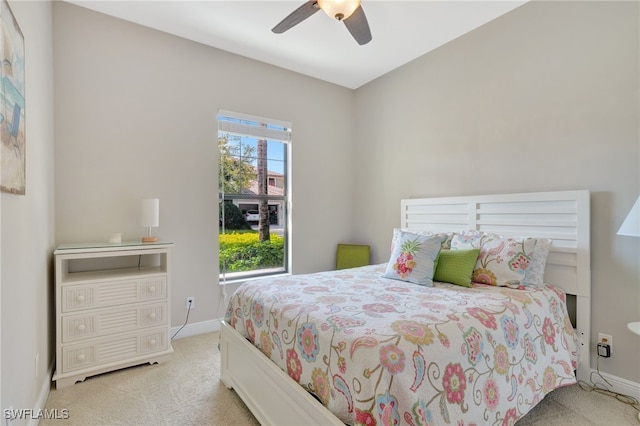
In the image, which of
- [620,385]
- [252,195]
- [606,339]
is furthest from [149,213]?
[620,385]

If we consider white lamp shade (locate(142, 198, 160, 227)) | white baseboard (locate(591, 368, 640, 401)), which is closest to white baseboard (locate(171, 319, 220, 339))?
white lamp shade (locate(142, 198, 160, 227))

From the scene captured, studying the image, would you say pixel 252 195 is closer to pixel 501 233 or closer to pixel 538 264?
pixel 501 233

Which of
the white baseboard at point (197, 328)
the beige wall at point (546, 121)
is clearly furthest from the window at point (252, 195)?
the beige wall at point (546, 121)

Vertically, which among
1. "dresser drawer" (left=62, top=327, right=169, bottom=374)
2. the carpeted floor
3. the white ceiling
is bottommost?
the carpeted floor

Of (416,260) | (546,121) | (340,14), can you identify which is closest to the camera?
(340,14)

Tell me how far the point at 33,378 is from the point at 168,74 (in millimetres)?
2576

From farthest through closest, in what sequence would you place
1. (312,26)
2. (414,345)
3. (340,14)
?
(312,26) → (340,14) → (414,345)

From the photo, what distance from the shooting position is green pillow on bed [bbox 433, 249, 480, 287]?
2.17 metres

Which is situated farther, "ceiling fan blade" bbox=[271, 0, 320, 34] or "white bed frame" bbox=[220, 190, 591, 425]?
"ceiling fan blade" bbox=[271, 0, 320, 34]

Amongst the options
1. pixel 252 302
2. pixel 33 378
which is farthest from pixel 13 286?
pixel 252 302

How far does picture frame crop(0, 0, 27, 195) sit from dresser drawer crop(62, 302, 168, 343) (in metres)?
1.11

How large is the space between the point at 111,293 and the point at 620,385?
11.9ft

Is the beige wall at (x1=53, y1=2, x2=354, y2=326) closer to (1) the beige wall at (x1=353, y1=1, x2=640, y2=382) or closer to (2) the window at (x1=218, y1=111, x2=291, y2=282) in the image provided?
(2) the window at (x1=218, y1=111, x2=291, y2=282)

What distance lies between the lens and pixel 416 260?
2.27m
